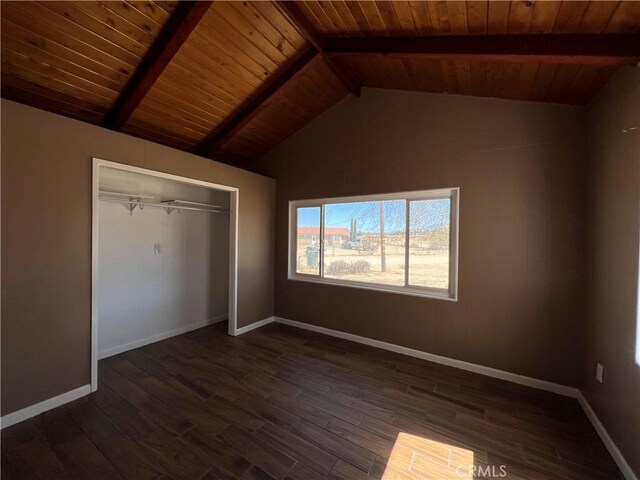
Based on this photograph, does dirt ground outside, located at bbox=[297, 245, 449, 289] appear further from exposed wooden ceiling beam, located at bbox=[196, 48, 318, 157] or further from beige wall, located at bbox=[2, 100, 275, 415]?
beige wall, located at bbox=[2, 100, 275, 415]

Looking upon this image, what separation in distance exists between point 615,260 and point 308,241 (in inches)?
123

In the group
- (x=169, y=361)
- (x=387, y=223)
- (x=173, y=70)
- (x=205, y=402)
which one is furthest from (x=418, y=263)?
(x=173, y=70)

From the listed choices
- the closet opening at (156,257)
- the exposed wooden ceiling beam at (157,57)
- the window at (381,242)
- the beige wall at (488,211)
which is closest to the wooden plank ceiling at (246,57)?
the exposed wooden ceiling beam at (157,57)

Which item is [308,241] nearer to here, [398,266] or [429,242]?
[398,266]

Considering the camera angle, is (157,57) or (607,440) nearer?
(607,440)

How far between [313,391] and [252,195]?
2.67m

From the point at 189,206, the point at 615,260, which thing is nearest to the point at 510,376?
the point at 615,260

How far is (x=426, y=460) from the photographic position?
5.26 feet

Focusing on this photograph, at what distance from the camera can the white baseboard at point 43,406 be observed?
5.93ft

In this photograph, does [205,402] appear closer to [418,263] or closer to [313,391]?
[313,391]

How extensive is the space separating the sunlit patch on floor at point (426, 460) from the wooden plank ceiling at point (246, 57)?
2.71 metres

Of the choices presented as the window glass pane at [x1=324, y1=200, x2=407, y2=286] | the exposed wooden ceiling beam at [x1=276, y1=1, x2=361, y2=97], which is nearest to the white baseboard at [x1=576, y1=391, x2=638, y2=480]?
the window glass pane at [x1=324, y1=200, x2=407, y2=286]

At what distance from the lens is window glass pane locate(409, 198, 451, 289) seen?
2898mm

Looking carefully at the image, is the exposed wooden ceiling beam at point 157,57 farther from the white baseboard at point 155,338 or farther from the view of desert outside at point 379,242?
the white baseboard at point 155,338
